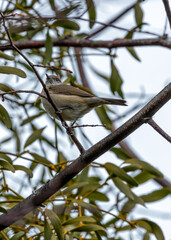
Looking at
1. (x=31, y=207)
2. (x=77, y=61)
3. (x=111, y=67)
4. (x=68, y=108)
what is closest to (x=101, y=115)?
(x=68, y=108)

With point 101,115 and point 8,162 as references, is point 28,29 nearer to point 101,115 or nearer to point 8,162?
point 101,115

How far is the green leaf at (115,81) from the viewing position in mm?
2570

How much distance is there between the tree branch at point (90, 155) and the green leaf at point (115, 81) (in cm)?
96

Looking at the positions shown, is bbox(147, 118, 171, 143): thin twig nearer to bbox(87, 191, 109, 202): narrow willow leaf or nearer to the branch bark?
bbox(87, 191, 109, 202): narrow willow leaf

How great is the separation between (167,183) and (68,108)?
124cm

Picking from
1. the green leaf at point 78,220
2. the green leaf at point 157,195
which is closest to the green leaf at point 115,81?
the green leaf at point 157,195

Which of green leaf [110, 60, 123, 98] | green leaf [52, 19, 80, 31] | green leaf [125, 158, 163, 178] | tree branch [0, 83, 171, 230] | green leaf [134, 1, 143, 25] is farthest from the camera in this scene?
green leaf [134, 1, 143, 25]

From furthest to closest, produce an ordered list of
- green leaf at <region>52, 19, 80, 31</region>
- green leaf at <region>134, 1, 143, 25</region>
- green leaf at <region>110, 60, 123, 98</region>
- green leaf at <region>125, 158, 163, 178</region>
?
green leaf at <region>134, 1, 143, 25</region> → green leaf at <region>110, 60, 123, 98</region> → green leaf at <region>52, 19, 80, 31</region> → green leaf at <region>125, 158, 163, 178</region>

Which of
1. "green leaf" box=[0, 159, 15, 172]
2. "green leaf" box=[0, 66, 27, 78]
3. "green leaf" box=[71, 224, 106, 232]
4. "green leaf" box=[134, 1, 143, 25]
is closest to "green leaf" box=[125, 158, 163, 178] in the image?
"green leaf" box=[71, 224, 106, 232]

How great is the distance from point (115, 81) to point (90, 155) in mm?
1018

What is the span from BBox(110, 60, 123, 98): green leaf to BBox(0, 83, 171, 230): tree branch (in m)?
0.96

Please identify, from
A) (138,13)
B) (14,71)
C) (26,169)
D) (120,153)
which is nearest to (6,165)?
(26,169)

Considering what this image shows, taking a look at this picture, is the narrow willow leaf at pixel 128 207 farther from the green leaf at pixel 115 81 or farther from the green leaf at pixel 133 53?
the green leaf at pixel 133 53

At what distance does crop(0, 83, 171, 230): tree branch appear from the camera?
5.05 ft
